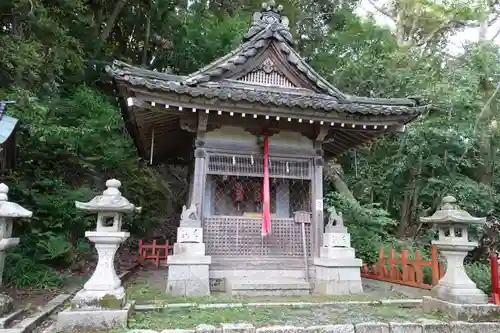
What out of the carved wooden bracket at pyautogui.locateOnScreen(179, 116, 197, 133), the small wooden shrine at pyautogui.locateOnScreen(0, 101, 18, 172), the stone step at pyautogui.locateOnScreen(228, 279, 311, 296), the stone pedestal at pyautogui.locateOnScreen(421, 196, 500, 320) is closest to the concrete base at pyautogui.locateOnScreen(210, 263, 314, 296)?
the stone step at pyautogui.locateOnScreen(228, 279, 311, 296)

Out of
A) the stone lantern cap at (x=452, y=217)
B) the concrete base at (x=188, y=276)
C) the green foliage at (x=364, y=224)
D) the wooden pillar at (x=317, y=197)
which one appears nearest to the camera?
the stone lantern cap at (x=452, y=217)

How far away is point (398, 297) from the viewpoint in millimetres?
7512

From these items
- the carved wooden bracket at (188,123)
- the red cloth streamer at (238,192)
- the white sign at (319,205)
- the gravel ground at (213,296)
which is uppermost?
the carved wooden bracket at (188,123)

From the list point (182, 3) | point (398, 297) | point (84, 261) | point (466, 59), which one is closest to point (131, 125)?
point (84, 261)

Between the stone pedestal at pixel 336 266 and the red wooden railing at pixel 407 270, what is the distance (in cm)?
170

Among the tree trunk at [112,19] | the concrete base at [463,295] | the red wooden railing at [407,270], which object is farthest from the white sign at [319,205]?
the tree trunk at [112,19]

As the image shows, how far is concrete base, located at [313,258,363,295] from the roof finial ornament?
5.25 m

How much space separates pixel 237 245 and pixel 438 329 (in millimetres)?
4224

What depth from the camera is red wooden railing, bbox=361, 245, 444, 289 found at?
8148 mm

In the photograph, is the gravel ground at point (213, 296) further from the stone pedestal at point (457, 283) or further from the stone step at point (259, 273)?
the stone pedestal at point (457, 283)

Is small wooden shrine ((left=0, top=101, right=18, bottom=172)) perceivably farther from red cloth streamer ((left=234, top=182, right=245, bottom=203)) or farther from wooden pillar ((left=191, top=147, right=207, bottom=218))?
red cloth streamer ((left=234, top=182, right=245, bottom=203))

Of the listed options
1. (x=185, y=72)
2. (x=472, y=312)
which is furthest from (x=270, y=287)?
(x=185, y=72)

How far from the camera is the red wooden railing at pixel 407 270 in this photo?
8148mm

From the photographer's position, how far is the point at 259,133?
8477mm
